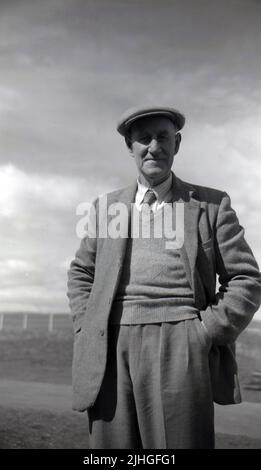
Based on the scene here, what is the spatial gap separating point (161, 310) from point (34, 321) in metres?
7.47

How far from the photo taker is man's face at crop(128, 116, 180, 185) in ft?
5.71

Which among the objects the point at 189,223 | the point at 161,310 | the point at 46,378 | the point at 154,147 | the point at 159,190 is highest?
the point at 154,147

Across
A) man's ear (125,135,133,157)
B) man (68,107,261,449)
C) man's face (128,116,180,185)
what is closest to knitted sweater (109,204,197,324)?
man (68,107,261,449)

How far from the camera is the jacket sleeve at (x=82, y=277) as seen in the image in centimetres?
176

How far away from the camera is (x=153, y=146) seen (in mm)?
1729

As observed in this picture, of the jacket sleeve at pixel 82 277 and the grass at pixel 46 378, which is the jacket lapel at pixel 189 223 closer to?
the jacket sleeve at pixel 82 277

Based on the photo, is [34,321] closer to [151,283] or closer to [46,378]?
[46,378]

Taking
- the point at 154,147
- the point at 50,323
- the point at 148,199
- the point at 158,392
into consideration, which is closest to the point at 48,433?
the point at 158,392

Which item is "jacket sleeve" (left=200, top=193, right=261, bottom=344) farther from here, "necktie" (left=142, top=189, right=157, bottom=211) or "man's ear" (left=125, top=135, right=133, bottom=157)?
"man's ear" (left=125, top=135, right=133, bottom=157)

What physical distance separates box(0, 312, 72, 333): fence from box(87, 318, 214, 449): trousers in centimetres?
670

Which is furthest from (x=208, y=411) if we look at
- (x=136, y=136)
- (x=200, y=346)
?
(x=136, y=136)

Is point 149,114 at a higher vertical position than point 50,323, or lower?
higher

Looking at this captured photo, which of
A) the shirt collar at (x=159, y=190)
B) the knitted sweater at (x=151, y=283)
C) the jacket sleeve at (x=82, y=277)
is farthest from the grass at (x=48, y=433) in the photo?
the shirt collar at (x=159, y=190)

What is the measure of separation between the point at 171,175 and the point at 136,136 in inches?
7.6
